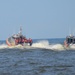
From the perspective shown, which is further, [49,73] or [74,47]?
[74,47]

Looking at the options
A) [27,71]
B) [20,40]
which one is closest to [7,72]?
[27,71]

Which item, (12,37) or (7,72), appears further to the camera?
(12,37)

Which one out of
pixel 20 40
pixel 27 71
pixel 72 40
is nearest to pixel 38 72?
pixel 27 71

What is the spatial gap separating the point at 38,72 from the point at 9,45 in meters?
55.7

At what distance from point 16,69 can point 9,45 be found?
175 feet

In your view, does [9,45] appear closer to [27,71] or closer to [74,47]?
[74,47]

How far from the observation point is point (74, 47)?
78.1 meters

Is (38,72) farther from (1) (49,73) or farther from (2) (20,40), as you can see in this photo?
(2) (20,40)

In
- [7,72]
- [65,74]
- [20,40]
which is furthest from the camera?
[20,40]

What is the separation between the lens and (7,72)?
33312 mm

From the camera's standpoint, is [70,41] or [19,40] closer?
[70,41]

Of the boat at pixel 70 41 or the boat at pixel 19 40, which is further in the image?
the boat at pixel 19 40

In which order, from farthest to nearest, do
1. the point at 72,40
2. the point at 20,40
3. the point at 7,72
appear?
the point at 20,40, the point at 72,40, the point at 7,72

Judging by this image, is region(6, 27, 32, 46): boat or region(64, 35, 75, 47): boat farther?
region(6, 27, 32, 46): boat
